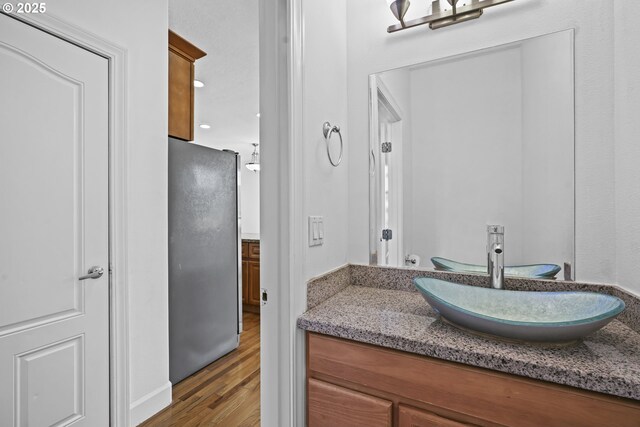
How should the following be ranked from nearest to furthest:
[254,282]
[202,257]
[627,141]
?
[627,141], [202,257], [254,282]

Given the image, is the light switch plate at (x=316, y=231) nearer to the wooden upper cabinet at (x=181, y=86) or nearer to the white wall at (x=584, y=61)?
the white wall at (x=584, y=61)

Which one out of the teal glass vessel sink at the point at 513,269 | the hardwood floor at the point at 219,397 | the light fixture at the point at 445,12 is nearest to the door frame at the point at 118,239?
the hardwood floor at the point at 219,397

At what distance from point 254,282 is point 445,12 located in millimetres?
3481

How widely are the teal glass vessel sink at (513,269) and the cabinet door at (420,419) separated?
0.63 meters

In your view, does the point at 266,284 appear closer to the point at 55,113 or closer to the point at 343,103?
the point at 343,103

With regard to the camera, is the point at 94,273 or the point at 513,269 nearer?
the point at 513,269

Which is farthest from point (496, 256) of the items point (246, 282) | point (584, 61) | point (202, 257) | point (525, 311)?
point (246, 282)

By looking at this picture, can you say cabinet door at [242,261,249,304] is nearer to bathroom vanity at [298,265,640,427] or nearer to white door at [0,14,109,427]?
white door at [0,14,109,427]

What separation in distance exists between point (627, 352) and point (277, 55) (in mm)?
1360

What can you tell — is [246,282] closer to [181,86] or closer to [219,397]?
[219,397]

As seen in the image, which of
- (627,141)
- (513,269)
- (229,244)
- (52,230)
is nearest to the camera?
(627,141)

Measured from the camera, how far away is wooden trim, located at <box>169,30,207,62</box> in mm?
1989

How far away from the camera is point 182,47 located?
2072 millimetres

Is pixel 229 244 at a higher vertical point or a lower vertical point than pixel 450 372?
higher
